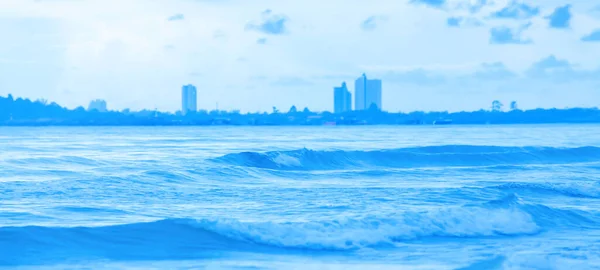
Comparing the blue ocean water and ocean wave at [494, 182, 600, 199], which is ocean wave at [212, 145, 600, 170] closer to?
the blue ocean water

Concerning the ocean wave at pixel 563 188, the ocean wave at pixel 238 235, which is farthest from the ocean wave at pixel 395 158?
the ocean wave at pixel 238 235

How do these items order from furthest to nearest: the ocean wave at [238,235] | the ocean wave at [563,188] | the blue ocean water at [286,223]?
1. the ocean wave at [563,188]
2. the ocean wave at [238,235]
3. the blue ocean water at [286,223]

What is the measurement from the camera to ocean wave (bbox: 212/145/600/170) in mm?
35250

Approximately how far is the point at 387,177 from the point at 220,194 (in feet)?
30.8

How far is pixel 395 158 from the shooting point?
42.5 metres

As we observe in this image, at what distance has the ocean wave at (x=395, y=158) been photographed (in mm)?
35250

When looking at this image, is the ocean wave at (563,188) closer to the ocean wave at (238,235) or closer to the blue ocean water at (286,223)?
the blue ocean water at (286,223)

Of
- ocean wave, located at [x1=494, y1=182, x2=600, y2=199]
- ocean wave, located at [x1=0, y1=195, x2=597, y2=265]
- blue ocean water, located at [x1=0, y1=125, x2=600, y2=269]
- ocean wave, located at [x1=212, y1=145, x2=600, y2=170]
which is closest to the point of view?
blue ocean water, located at [x1=0, y1=125, x2=600, y2=269]

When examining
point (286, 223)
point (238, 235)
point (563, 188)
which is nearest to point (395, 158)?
point (563, 188)

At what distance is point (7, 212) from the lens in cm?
1650

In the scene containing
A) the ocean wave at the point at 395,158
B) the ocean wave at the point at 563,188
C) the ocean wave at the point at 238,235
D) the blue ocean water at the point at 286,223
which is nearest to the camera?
the blue ocean water at the point at 286,223

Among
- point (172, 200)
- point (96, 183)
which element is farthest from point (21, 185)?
point (172, 200)

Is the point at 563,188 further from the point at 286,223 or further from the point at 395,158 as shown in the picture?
the point at 395,158

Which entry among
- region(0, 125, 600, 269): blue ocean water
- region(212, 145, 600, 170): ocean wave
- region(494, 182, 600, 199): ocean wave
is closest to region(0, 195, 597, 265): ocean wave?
region(0, 125, 600, 269): blue ocean water
